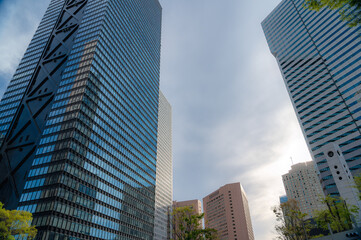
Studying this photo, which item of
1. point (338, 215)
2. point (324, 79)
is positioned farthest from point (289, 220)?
point (324, 79)

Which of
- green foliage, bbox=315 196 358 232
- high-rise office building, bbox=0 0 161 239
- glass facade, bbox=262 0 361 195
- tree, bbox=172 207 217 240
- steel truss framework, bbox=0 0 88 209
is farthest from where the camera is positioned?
A: glass facade, bbox=262 0 361 195

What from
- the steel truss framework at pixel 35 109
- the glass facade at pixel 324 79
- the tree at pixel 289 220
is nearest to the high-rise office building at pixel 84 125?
the steel truss framework at pixel 35 109

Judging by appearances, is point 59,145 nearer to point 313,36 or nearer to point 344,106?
point 344,106

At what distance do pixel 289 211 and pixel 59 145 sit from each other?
65621mm

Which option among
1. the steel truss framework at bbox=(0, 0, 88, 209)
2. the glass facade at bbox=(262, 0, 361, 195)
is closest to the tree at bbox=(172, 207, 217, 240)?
the steel truss framework at bbox=(0, 0, 88, 209)

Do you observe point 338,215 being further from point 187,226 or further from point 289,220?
point 187,226

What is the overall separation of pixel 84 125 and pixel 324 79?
4543 inches

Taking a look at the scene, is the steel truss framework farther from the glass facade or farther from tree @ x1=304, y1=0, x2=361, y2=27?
the glass facade

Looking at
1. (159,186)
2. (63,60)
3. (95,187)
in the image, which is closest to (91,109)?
(95,187)

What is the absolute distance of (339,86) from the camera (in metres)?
106

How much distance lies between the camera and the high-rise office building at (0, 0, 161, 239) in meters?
64.6

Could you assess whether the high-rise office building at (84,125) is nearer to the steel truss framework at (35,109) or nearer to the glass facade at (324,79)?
the steel truss framework at (35,109)

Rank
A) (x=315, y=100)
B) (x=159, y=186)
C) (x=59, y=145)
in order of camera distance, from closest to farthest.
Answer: (x=59, y=145), (x=315, y=100), (x=159, y=186)

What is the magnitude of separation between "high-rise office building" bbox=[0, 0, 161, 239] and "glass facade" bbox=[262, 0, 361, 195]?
8157cm
